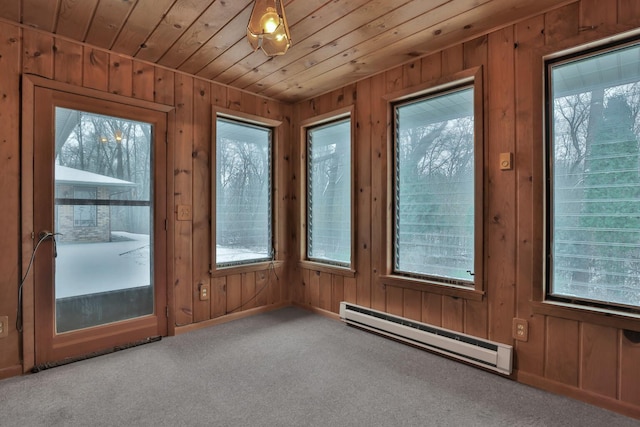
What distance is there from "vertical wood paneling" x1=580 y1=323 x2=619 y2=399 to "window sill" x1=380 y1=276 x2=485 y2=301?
63 centimetres

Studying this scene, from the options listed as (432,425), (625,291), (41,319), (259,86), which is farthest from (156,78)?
(625,291)

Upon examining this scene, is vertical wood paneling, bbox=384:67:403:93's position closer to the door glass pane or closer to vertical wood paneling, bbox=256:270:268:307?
the door glass pane

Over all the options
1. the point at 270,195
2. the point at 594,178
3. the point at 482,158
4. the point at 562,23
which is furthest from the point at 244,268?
the point at 562,23

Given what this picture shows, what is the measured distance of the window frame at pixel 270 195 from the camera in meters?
3.28

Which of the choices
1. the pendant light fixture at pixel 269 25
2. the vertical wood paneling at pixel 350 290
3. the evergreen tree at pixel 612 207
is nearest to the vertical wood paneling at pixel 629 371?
the evergreen tree at pixel 612 207

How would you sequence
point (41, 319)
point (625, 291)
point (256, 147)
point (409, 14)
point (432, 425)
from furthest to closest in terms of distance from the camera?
point (256, 147) < point (41, 319) < point (409, 14) < point (625, 291) < point (432, 425)

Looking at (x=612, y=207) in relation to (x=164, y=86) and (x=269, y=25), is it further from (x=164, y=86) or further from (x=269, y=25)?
(x=164, y=86)

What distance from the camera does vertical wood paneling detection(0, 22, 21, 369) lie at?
2.23 metres

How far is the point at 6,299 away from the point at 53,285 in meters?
0.26

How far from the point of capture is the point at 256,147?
372 cm

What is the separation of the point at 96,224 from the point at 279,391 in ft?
6.45

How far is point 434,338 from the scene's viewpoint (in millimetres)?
2588

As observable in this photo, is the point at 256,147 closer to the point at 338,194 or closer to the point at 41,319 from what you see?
the point at 338,194

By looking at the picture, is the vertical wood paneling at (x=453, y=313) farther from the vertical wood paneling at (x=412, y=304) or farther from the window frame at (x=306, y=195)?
the window frame at (x=306, y=195)
